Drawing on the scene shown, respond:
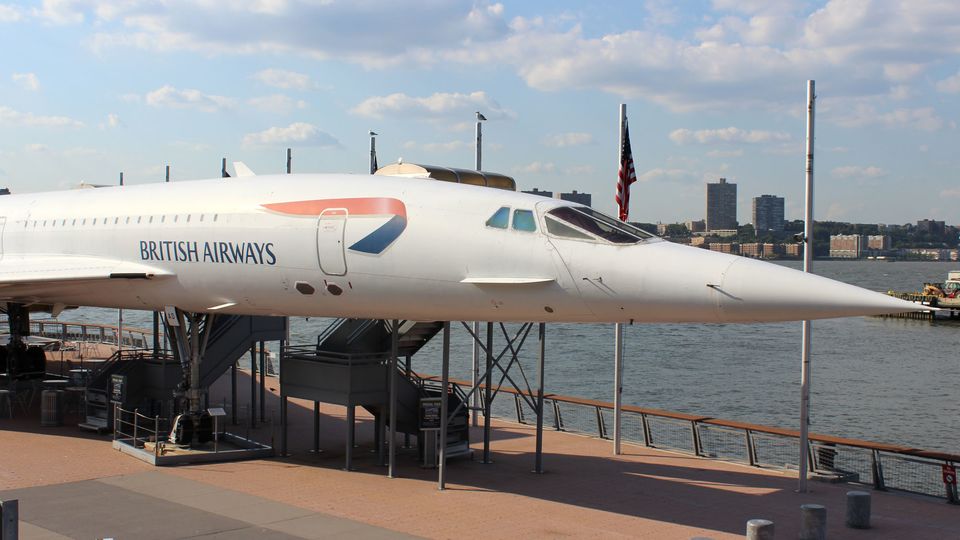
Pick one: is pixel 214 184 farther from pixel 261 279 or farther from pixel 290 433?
pixel 290 433

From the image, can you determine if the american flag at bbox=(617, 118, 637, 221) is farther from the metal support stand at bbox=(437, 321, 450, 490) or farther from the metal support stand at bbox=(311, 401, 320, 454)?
the metal support stand at bbox=(311, 401, 320, 454)

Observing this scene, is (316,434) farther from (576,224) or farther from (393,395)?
(576,224)

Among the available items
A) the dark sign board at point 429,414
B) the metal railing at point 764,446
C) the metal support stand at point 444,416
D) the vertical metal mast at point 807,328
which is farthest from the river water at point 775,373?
the metal support stand at point 444,416

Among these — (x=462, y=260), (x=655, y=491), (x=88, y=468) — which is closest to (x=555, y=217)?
→ (x=462, y=260)

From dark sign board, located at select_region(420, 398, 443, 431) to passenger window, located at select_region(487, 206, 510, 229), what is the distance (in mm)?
4765

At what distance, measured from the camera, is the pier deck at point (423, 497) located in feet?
43.3

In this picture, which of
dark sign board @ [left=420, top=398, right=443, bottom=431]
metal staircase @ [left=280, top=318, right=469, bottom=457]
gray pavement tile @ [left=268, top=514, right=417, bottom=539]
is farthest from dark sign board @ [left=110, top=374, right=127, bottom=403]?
gray pavement tile @ [left=268, top=514, right=417, bottom=539]

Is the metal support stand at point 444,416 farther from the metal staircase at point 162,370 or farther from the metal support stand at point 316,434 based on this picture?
the metal staircase at point 162,370

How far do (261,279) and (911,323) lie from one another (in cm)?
7903

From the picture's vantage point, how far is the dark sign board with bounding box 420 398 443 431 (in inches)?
683

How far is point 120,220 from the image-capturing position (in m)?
18.4

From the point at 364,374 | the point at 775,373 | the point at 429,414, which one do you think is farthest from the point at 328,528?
the point at 775,373

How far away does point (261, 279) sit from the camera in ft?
52.0

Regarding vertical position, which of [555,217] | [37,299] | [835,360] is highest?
[555,217]
